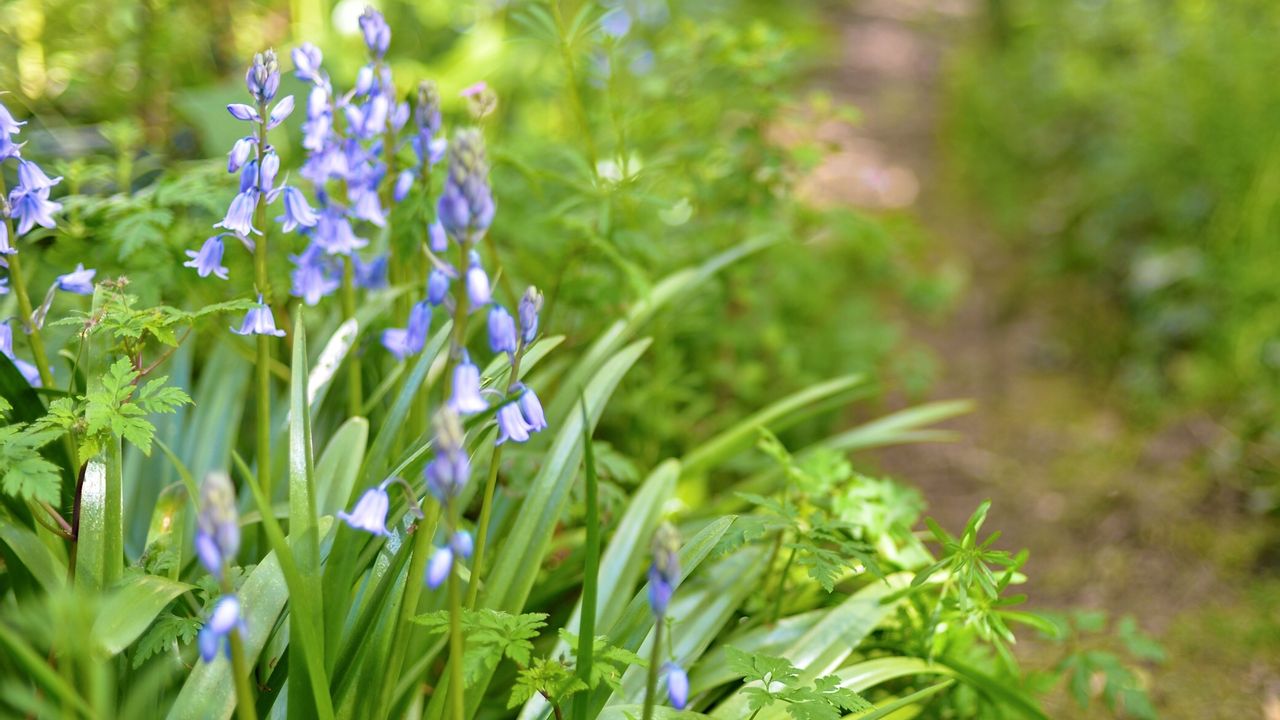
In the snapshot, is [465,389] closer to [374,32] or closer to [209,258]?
[209,258]

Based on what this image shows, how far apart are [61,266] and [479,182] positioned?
175 cm

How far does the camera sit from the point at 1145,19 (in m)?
5.45

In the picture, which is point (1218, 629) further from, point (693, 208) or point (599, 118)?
point (599, 118)

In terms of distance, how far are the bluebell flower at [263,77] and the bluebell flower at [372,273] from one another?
0.73 m

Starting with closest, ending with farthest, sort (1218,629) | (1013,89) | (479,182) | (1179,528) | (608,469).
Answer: (479,182) → (608,469) → (1218,629) → (1179,528) → (1013,89)

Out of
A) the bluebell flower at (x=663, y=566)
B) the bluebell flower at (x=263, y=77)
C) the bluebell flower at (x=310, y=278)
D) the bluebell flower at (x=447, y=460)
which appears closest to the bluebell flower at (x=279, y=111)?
the bluebell flower at (x=263, y=77)

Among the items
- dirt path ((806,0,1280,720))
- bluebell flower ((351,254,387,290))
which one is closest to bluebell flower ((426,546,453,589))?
bluebell flower ((351,254,387,290))

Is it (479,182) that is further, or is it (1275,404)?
(1275,404)

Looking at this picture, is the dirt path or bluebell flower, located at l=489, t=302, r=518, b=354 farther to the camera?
the dirt path

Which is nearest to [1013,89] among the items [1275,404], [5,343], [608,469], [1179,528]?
[1275,404]

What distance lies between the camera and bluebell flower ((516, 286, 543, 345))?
1.57 meters

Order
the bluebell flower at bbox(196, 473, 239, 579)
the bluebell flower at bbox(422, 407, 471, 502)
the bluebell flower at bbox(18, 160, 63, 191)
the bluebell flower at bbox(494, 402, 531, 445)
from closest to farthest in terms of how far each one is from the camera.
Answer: the bluebell flower at bbox(196, 473, 239, 579), the bluebell flower at bbox(422, 407, 471, 502), the bluebell flower at bbox(494, 402, 531, 445), the bluebell flower at bbox(18, 160, 63, 191)

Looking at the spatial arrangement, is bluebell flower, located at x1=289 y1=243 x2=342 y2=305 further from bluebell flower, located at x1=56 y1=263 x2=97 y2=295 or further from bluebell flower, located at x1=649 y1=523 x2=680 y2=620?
bluebell flower, located at x1=649 y1=523 x2=680 y2=620

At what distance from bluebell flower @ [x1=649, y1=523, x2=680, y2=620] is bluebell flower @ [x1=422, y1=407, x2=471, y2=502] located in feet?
1.00
